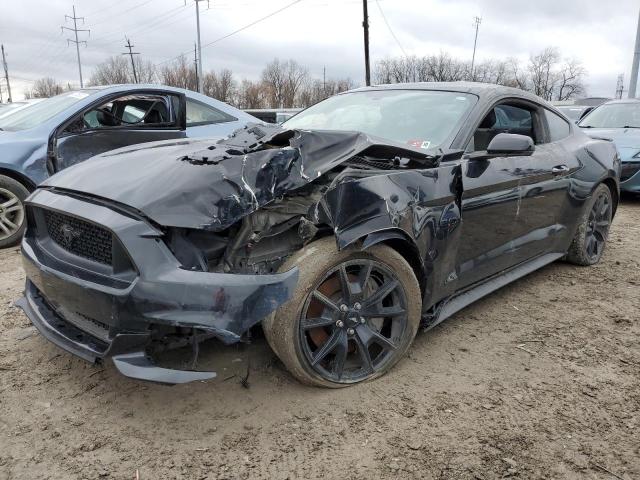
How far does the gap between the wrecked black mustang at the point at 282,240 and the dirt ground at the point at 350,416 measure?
0.26 meters

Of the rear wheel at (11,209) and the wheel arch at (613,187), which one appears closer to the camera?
the wheel arch at (613,187)

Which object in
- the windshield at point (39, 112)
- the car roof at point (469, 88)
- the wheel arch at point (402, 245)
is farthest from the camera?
the windshield at point (39, 112)

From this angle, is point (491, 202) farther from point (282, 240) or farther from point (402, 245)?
point (282, 240)

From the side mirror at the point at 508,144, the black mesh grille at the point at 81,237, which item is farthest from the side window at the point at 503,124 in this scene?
the black mesh grille at the point at 81,237

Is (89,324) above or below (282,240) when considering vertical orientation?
below

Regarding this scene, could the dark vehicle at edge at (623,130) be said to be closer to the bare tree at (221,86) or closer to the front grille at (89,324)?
the front grille at (89,324)

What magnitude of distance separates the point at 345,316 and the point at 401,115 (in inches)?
62.0

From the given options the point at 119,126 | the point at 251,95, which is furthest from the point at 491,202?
the point at 251,95

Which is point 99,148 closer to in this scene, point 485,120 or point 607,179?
point 485,120

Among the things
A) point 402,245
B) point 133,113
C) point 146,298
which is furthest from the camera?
point 133,113

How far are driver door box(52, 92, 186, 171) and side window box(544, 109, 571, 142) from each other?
3.72 m

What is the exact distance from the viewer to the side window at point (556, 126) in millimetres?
4254

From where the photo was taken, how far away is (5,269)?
15.0 feet

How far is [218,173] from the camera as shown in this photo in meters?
2.38
